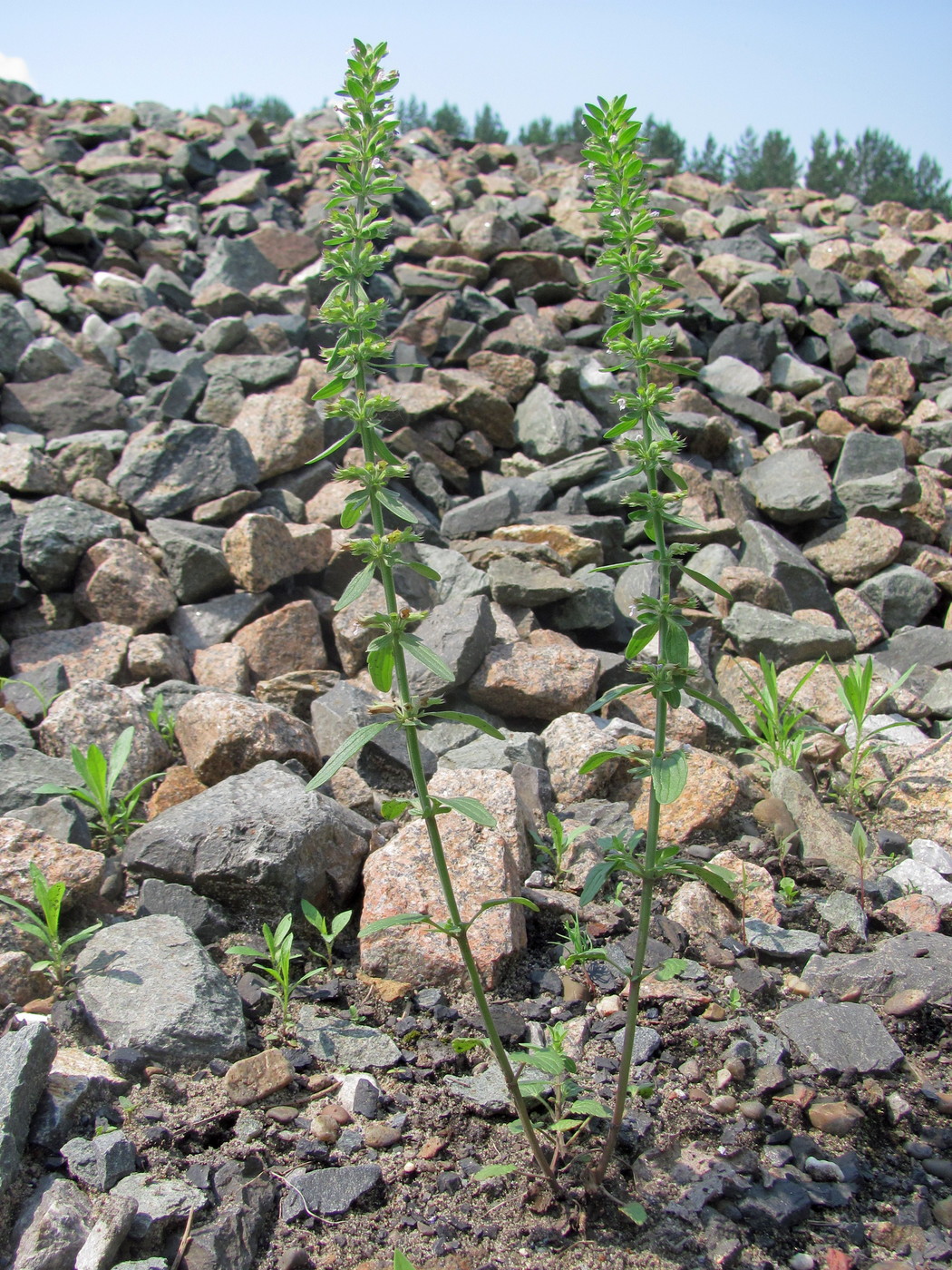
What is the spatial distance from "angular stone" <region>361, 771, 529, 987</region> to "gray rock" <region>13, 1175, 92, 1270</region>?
1.20 m

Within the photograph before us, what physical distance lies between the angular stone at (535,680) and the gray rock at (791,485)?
2.96m

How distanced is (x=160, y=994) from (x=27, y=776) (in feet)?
4.71

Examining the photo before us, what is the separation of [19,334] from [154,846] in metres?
5.94

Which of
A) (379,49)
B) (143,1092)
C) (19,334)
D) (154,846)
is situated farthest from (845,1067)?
(19,334)

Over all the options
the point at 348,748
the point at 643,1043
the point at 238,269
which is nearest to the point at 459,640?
the point at 643,1043

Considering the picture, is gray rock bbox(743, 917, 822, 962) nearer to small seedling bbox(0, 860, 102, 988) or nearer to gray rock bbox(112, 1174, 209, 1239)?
gray rock bbox(112, 1174, 209, 1239)

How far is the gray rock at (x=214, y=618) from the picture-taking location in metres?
5.45

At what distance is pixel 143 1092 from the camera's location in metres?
2.71

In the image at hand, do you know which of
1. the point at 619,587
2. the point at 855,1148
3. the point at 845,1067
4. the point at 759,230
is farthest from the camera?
the point at 759,230

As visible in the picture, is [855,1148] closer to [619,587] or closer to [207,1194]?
[207,1194]

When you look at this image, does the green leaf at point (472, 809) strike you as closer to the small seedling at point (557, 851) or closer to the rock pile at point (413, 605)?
the rock pile at point (413, 605)

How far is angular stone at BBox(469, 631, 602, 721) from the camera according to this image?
15.7 ft

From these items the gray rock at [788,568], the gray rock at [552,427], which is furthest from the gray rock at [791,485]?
the gray rock at [552,427]

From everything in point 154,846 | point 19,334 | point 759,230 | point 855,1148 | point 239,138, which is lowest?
point 855,1148
